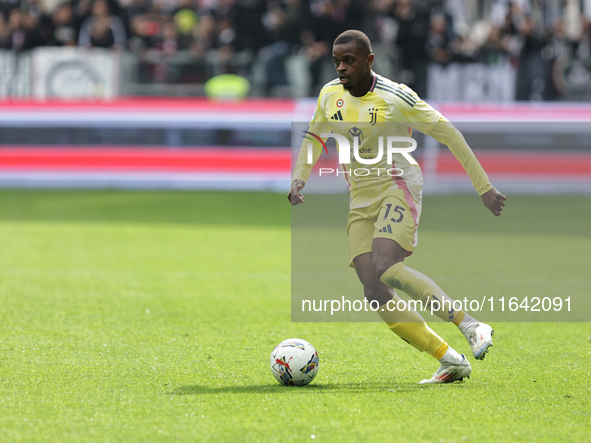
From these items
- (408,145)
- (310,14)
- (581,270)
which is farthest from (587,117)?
(408,145)

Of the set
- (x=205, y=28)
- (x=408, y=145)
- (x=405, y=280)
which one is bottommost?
(x=405, y=280)

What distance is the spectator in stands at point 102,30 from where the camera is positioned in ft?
53.3

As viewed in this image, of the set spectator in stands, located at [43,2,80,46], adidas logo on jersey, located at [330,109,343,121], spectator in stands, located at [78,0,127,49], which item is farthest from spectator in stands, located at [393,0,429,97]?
adidas logo on jersey, located at [330,109,343,121]

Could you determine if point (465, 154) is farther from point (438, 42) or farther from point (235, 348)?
point (438, 42)

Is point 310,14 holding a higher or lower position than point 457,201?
higher

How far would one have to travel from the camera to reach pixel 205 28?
53.9 feet

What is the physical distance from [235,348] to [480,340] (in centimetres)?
194

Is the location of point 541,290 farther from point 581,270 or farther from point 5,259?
point 5,259

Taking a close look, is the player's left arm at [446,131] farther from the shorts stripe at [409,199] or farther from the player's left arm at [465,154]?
the shorts stripe at [409,199]

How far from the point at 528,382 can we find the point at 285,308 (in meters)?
2.93

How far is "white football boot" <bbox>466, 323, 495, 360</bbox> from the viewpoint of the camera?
4.55 metres

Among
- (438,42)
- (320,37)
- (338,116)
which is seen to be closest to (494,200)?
(338,116)

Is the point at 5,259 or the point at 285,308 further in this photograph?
the point at 5,259

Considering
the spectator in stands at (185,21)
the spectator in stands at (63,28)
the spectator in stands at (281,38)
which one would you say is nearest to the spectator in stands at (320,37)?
Result: the spectator in stands at (281,38)
